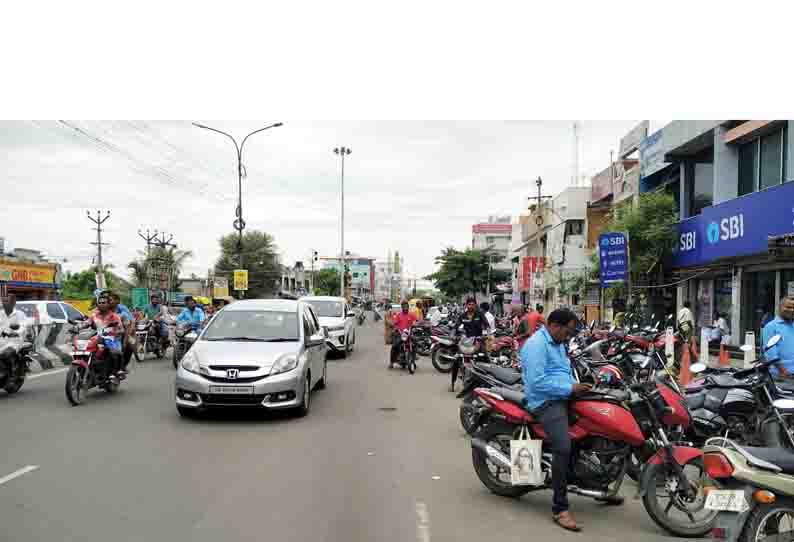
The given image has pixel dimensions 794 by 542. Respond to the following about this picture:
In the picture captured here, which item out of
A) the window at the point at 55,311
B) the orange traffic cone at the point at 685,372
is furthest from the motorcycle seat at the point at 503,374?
the window at the point at 55,311

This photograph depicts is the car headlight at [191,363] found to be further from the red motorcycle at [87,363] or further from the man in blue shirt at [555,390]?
the man in blue shirt at [555,390]

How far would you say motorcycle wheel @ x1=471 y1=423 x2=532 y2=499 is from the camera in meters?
5.74

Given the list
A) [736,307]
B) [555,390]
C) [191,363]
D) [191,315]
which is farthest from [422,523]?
[736,307]

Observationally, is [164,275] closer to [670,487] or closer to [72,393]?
[72,393]

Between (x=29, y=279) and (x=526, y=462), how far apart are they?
47115 mm

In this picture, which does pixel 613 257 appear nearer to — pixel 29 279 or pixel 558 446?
pixel 558 446

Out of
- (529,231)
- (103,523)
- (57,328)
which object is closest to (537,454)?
(103,523)

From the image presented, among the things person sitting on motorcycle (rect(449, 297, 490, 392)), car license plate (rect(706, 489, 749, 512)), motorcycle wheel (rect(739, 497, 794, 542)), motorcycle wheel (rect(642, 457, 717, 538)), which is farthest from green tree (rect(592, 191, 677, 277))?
car license plate (rect(706, 489, 749, 512))

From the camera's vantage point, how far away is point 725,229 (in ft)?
63.0

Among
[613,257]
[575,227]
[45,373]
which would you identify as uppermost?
[575,227]

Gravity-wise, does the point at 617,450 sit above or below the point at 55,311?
above

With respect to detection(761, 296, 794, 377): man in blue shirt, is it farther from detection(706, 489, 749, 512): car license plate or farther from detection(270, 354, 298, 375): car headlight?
detection(270, 354, 298, 375): car headlight

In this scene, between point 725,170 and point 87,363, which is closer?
point 87,363

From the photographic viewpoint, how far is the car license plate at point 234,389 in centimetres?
850
